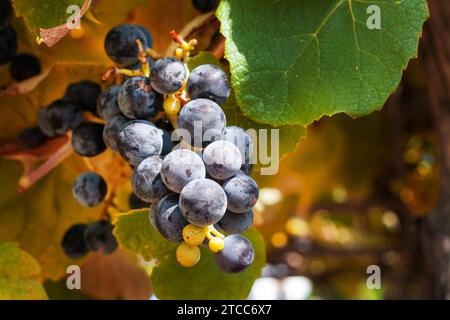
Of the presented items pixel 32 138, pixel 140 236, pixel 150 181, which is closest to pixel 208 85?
pixel 150 181

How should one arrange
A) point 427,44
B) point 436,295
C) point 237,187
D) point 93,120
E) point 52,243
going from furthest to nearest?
point 436,295 < point 427,44 < point 52,243 < point 93,120 < point 237,187

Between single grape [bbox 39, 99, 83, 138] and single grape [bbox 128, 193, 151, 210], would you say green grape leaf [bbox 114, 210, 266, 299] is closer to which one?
single grape [bbox 128, 193, 151, 210]

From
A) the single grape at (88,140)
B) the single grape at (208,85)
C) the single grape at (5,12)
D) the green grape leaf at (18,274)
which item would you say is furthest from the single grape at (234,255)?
the single grape at (5,12)

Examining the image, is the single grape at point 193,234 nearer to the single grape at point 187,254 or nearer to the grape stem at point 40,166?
the single grape at point 187,254

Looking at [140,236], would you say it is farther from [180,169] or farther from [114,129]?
[180,169]
